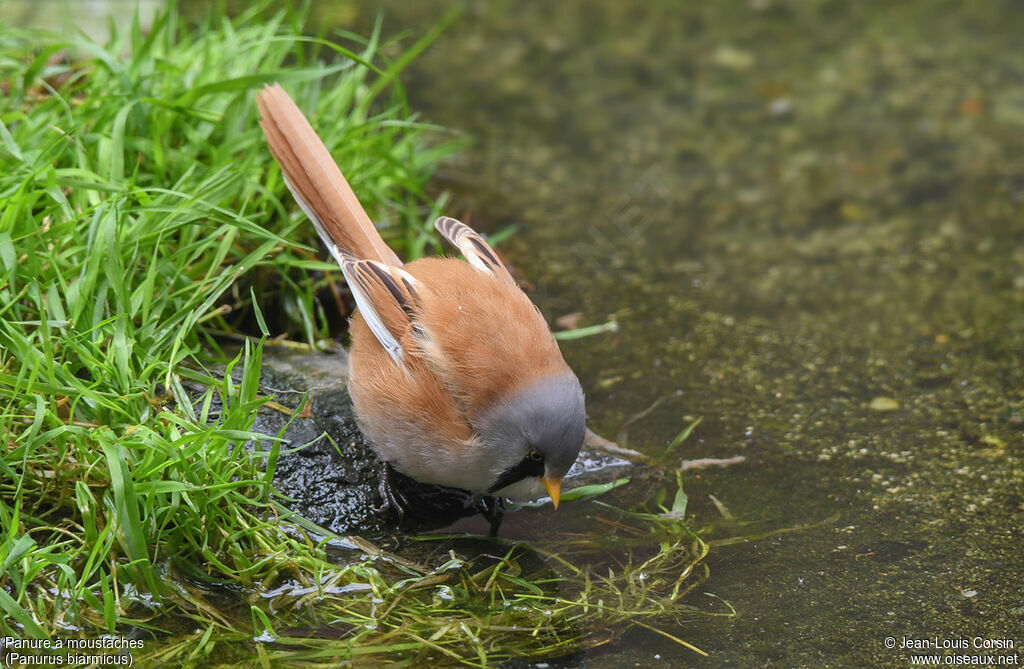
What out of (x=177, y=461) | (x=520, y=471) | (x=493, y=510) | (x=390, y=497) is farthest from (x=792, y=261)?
(x=177, y=461)

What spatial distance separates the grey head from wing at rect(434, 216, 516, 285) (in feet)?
1.77

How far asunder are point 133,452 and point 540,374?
3.81 ft

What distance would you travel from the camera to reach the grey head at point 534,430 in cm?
300

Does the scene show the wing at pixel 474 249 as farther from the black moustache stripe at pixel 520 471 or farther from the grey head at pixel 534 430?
the black moustache stripe at pixel 520 471

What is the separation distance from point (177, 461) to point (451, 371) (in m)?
0.82

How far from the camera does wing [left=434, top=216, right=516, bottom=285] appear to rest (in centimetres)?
349

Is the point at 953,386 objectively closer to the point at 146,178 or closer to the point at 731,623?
the point at 731,623

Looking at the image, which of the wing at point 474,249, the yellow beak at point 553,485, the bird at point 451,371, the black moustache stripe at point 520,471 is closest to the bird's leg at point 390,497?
the bird at point 451,371

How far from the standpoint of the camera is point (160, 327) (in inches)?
131

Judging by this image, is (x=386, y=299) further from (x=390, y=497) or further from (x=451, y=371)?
(x=390, y=497)

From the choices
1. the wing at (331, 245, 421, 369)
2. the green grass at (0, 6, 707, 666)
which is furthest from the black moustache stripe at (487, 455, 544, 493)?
the wing at (331, 245, 421, 369)

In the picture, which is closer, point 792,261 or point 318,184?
point 318,184

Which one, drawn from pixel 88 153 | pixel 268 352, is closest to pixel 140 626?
pixel 268 352

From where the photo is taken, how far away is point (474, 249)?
3.58 meters
